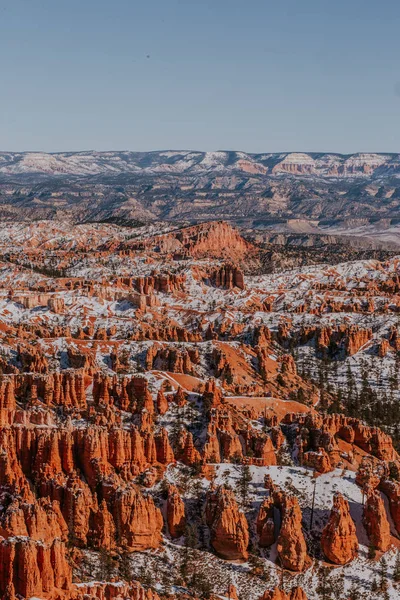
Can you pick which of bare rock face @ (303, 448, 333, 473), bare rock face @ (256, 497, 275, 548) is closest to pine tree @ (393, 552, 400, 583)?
bare rock face @ (256, 497, 275, 548)

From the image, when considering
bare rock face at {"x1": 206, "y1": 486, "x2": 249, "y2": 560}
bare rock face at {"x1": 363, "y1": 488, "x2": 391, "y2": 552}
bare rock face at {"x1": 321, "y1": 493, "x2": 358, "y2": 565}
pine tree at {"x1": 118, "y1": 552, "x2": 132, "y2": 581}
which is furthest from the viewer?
bare rock face at {"x1": 363, "y1": 488, "x2": 391, "y2": 552}

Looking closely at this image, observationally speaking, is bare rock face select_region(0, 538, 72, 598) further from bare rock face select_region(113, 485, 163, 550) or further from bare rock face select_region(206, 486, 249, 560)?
bare rock face select_region(206, 486, 249, 560)

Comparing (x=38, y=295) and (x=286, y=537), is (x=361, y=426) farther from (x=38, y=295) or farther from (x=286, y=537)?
(x=38, y=295)

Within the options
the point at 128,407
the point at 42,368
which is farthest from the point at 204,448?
the point at 42,368

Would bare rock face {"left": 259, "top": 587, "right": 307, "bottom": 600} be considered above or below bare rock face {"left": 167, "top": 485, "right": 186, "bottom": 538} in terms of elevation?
below

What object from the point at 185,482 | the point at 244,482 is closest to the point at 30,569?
the point at 185,482

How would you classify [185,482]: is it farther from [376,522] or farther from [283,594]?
[283,594]
